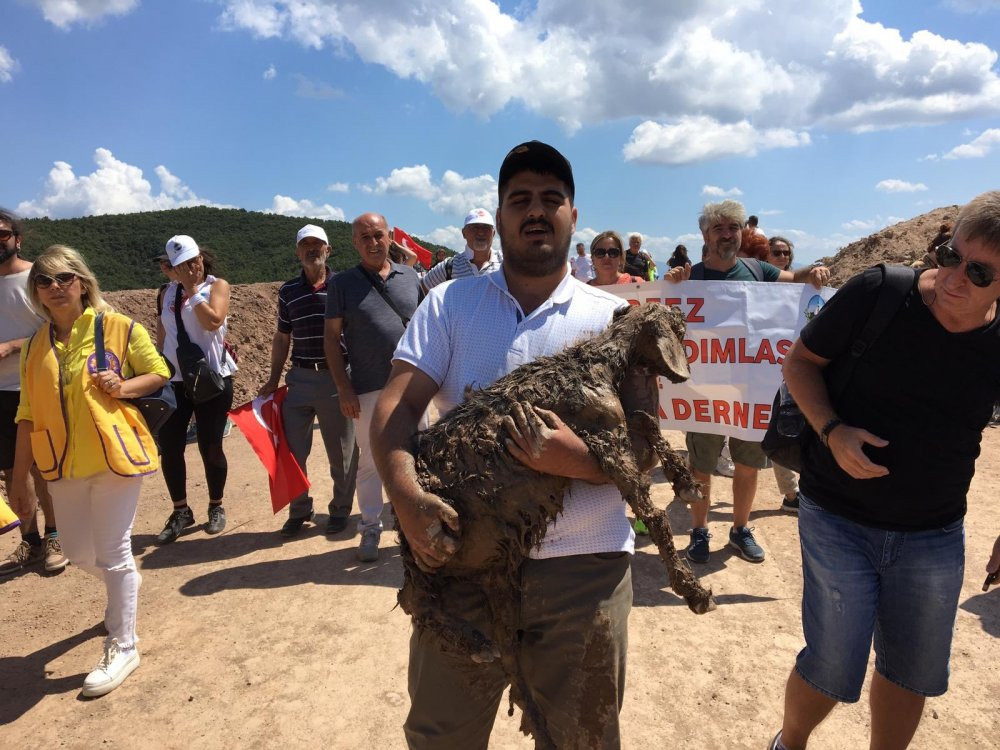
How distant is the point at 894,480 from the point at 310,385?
16.8 feet

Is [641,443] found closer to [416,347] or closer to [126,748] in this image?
[416,347]

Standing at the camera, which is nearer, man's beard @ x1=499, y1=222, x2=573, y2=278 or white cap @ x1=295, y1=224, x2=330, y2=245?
man's beard @ x1=499, y1=222, x2=573, y2=278

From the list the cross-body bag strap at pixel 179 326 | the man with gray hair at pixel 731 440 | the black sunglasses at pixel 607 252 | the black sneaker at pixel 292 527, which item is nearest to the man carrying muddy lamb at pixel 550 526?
the man with gray hair at pixel 731 440

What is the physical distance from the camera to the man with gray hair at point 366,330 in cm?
525

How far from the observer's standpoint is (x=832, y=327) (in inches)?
98.5

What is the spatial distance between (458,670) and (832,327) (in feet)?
7.23

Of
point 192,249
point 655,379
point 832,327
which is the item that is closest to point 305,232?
point 192,249

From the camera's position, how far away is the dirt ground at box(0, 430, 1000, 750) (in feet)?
10.9

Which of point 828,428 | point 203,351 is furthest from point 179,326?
point 828,428

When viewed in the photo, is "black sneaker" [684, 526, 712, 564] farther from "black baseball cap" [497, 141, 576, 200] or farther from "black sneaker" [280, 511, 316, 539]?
"black sneaker" [280, 511, 316, 539]

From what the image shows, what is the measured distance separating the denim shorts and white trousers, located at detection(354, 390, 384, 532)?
3923 millimetres

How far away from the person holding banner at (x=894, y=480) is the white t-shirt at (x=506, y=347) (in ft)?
3.64

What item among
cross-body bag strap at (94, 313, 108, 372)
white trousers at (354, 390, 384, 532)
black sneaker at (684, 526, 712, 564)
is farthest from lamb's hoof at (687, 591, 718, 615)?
cross-body bag strap at (94, 313, 108, 372)

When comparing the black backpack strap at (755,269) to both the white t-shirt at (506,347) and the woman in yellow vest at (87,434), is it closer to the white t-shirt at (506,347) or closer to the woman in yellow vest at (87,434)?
the white t-shirt at (506,347)
